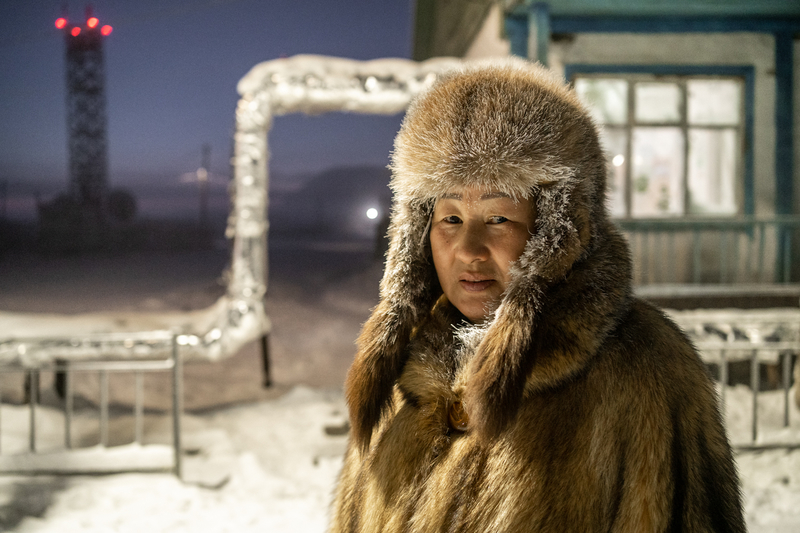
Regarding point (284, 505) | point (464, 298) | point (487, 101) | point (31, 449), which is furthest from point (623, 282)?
point (31, 449)

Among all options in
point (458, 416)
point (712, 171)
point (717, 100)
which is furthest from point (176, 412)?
point (717, 100)

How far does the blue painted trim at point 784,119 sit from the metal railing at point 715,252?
1.14 feet

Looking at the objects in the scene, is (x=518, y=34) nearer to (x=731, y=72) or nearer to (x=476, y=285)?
(x=731, y=72)

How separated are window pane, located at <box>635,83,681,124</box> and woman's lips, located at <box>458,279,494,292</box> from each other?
6.18 m

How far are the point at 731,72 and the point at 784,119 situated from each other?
0.84 m

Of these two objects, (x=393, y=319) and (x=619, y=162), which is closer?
(x=393, y=319)

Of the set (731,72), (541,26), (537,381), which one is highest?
(541,26)

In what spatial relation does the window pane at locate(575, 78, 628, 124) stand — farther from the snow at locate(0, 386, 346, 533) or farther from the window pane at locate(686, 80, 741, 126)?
the snow at locate(0, 386, 346, 533)

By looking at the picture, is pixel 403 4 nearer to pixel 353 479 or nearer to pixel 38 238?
pixel 38 238

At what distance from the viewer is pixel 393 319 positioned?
4.85 ft

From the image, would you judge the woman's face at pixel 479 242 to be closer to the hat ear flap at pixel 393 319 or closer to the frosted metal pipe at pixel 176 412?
the hat ear flap at pixel 393 319

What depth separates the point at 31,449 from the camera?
3.96m

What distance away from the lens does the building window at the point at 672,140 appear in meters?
6.55

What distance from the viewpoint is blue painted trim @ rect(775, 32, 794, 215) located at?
641 cm
